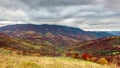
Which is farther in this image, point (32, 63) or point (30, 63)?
point (32, 63)

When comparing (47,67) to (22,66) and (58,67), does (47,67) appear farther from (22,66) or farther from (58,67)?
(22,66)

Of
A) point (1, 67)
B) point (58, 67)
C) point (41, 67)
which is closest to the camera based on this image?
point (1, 67)

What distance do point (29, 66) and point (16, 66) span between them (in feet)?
2.25

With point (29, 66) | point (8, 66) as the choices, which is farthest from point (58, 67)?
point (8, 66)

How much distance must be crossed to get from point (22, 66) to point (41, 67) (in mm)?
1287

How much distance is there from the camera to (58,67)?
12.3 m

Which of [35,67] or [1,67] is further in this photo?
[35,67]

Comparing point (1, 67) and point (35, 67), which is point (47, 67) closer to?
point (35, 67)

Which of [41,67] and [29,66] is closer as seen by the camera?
[29,66]

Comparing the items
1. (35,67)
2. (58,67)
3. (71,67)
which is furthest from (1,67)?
(71,67)

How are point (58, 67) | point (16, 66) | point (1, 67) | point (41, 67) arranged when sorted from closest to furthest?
point (1, 67) → point (16, 66) → point (41, 67) → point (58, 67)

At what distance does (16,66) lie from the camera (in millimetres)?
10477

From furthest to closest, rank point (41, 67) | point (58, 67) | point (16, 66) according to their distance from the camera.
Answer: point (58, 67), point (41, 67), point (16, 66)

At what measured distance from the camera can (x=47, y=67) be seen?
11680 millimetres
